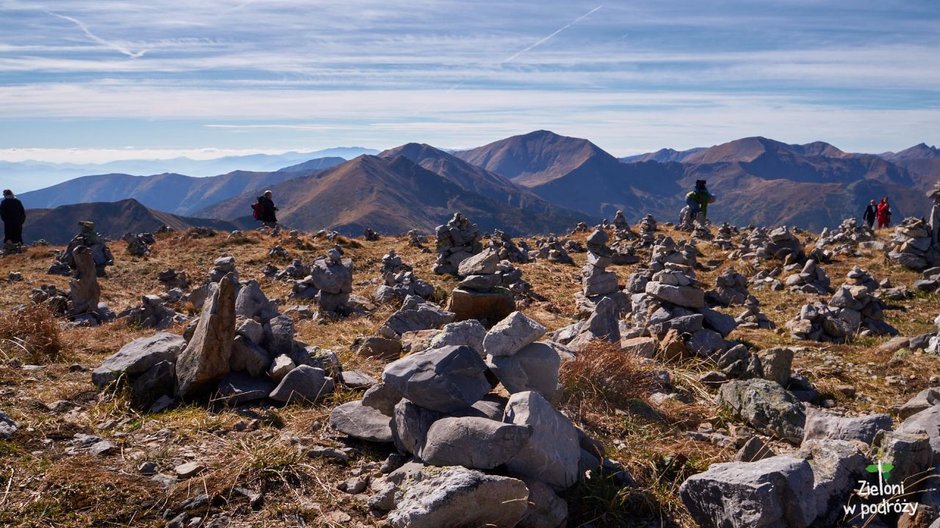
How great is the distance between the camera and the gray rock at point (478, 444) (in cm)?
565

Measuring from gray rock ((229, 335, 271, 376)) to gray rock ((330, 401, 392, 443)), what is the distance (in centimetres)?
190

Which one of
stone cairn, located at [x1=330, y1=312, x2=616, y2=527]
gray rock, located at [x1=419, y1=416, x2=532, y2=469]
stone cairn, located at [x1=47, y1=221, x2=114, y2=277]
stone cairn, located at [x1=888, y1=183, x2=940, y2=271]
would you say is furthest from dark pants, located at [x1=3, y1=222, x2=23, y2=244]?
stone cairn, located at [x1=888, y1=183, x2=940, y2=271]

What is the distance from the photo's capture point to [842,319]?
640 inches

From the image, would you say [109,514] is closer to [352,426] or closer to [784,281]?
[352,426]

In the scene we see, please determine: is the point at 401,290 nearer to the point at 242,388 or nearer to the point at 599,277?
the point at 599,277

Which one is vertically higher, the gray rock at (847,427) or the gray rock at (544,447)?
the gray rock at (544,447)

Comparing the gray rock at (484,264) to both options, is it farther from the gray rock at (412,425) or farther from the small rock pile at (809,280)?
the small rock pile at (809,280)

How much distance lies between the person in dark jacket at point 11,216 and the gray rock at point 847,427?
3649cm

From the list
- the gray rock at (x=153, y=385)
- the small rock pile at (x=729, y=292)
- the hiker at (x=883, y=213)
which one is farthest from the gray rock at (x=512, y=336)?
the hiker at (x=883, y=213)

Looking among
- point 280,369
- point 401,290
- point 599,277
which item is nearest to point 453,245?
point 401,290

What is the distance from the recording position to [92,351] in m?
11.2

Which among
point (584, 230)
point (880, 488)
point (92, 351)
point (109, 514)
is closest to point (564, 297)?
point (92, 351)

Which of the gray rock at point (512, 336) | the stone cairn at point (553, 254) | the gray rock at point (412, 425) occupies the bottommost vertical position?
the stone cairn at point (553, 254)

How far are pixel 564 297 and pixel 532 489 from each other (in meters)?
15.7
